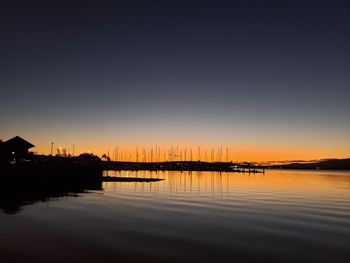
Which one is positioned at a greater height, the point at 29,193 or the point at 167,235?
the point at 29,193

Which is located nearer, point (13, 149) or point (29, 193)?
point (29, 193)

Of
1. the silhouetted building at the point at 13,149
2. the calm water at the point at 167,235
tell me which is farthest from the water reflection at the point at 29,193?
the silhouetted building at the point at 13,149

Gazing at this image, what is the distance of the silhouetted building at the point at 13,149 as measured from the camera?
244ft

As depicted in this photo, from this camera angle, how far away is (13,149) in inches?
2980

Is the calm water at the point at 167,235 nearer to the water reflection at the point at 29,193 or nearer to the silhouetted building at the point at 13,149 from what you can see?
the water reflection at the point at 29,193

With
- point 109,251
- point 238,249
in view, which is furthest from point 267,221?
point 109,251

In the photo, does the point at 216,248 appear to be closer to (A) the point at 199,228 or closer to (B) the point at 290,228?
(A) the point at 199,228

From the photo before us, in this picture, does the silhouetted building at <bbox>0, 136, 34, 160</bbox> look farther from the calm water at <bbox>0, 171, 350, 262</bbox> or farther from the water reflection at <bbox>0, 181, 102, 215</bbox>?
the calm water at <bbox>0, 171, 350, 262</bbox>

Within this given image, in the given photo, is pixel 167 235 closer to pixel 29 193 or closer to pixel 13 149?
pixel 29 193

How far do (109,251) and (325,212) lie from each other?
28158 millimetres

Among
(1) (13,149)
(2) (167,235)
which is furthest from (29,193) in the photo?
(2) (167,235)

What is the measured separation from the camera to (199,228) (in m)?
25.1

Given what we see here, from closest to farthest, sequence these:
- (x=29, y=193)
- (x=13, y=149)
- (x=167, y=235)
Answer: (x=167, y=235) < (x=29, y=193) < (x=13, y=149)

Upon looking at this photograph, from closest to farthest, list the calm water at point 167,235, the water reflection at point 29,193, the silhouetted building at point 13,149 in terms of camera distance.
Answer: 1. the calm water at point 167,235
2. the water reflection at point 29,193
3. the silhouetted building at point 13,149
